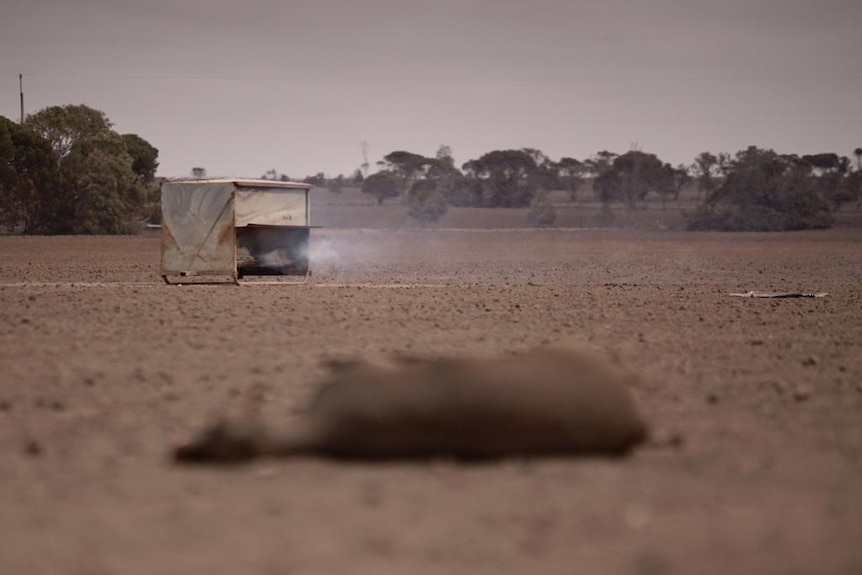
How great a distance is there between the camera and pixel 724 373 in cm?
1006

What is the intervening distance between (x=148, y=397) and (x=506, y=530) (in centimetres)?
453

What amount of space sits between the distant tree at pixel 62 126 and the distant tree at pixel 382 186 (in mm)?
45085

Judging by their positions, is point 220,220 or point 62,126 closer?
point 220,220

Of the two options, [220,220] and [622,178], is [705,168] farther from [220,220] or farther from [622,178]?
[220,220]

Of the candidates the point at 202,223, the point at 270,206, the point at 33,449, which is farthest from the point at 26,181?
the point at 33,449

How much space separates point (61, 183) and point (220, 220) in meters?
33.7

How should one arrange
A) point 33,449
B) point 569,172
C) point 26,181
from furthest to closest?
point 569,172, point 26,181, point 33,449

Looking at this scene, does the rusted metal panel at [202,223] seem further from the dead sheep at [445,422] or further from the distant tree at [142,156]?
the distant tree at [142,156]

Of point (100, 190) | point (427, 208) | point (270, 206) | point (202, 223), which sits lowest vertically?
point (202, 223)

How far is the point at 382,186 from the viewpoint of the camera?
331 feet

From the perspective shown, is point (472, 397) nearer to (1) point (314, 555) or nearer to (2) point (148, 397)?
(1) point (314, 555)

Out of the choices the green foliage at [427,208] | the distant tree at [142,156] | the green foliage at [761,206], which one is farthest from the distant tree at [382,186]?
the green foliage at [761,206]

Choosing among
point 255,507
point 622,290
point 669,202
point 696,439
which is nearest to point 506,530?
point 255,507

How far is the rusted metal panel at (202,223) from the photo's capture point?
21.2 meters
